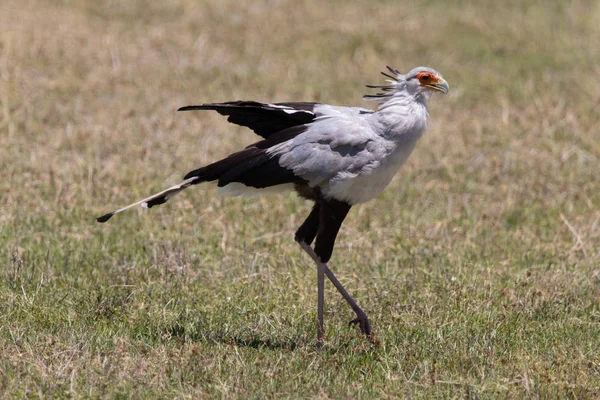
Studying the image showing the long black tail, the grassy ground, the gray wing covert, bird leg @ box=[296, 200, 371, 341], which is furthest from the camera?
bird leg @ box=[296, 200, 371, 341]

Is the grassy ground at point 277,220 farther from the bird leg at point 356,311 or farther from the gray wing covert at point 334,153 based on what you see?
the gray wing covert at point 334,153

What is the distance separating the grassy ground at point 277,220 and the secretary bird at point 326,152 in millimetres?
623

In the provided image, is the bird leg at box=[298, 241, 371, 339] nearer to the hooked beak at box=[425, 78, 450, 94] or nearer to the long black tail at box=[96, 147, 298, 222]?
the long black tail at box=[96, 147, 298, 222]

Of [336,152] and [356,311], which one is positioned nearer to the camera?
[336,152]

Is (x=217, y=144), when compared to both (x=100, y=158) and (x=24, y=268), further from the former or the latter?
(x=24, y=268)

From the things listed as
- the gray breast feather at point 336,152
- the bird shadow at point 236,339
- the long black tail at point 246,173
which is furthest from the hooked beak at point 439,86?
the bird shadow at point 236,339

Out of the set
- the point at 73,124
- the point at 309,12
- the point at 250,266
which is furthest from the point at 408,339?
the point at 309,12

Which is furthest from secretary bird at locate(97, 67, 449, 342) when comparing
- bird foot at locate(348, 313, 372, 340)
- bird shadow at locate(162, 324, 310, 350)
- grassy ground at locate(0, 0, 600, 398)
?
grassy ground at locate(0, 0, 600, 398)

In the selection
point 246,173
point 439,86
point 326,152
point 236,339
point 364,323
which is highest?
point 439,86

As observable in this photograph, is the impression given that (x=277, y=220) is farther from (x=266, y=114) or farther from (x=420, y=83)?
(x=420, y=83)

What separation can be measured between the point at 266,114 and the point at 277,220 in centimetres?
193

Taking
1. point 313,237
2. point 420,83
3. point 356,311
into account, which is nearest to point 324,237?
point 313,237

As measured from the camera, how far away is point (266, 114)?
503cm

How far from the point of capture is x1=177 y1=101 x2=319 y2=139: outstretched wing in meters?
4.89
